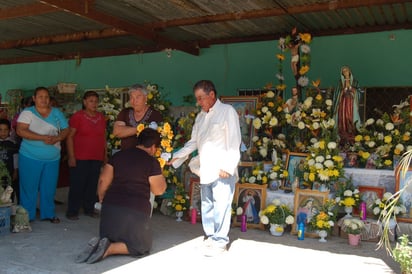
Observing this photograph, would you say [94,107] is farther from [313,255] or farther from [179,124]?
[313,255]

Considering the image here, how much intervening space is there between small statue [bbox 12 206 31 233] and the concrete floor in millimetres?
94

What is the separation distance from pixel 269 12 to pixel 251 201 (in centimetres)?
247

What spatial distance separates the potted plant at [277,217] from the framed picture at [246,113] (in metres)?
1.02

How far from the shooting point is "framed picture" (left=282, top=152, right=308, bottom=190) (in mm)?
5635

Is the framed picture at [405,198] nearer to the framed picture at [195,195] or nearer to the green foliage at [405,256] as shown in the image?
the green foliage at [405,256]

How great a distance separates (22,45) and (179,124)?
3.95 meters

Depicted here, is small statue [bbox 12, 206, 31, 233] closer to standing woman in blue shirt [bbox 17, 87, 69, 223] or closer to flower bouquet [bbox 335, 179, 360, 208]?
standing woman in blue shirt [bbox 17, 87, 69, 223]

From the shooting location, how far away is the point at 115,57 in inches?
361

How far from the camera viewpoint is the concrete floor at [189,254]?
153 inches

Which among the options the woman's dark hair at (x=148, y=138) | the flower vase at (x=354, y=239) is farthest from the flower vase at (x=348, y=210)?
the woman's dark hair at (x=148, y=138)

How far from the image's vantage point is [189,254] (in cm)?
434

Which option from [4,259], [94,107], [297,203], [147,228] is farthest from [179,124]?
[4,259]

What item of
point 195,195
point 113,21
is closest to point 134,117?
point 195,195

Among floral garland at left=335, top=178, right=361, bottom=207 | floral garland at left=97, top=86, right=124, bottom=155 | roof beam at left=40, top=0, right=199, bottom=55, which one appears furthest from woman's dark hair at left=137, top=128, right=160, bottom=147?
floral garland at left=97, top=86, right=124, bottom=155
